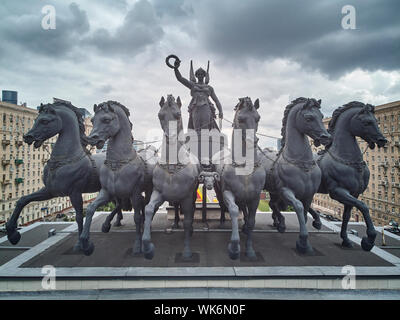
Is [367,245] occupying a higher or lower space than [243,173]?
lower

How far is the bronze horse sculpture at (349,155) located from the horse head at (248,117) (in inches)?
118

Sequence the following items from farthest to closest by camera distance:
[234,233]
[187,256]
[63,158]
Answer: [63,158]
[187,256]
[234,233]

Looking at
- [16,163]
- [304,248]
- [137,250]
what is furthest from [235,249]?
[16,163]

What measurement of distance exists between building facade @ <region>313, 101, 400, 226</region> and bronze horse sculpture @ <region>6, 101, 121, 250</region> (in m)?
28.9

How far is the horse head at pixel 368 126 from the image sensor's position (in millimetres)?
6836

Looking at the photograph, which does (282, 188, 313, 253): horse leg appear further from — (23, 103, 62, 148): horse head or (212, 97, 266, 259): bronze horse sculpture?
(23, 103, 62, 148): horse head

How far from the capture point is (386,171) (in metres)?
27.3

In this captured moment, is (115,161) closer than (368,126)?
Yes

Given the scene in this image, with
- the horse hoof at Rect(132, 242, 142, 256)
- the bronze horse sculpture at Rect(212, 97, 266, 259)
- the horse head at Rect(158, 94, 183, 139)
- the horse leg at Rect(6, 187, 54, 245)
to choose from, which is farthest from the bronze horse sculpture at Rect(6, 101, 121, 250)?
the bronze horse sculpture at Rect(212, 97, 266, 259)

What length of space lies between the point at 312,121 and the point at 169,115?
4.01 meters

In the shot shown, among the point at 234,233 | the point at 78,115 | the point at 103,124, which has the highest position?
the point at 78,115

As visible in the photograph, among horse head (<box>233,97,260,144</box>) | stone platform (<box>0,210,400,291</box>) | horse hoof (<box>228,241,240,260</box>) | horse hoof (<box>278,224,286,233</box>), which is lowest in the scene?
stone platform (<box>0,210,400,291</box>)

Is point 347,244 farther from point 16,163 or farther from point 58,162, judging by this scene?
point 16,163

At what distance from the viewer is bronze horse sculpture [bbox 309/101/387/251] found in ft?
22.8
